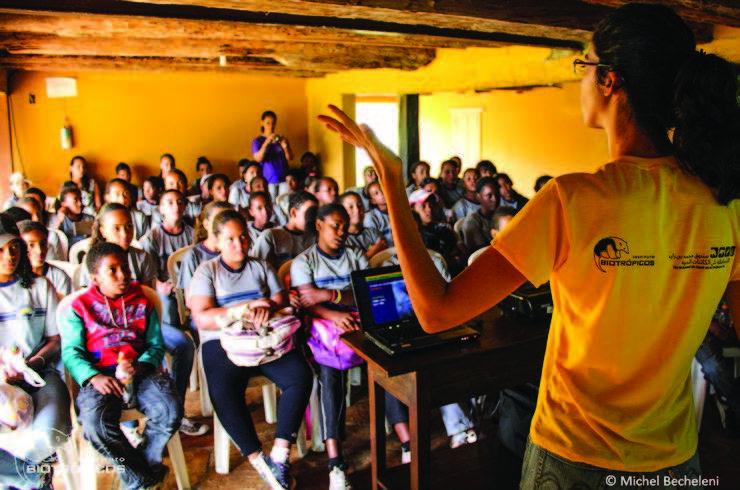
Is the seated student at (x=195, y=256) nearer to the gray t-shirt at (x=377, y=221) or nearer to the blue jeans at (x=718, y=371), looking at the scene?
the gray t-shirt at (x=377, y=221)

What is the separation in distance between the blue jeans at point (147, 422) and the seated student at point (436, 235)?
2.27m

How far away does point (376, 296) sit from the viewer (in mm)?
2461

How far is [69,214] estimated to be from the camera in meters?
5.26

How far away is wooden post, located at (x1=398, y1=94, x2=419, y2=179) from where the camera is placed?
7.83 meters

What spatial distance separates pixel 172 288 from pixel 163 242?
681 millimetres

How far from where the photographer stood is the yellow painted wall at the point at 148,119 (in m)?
8.42

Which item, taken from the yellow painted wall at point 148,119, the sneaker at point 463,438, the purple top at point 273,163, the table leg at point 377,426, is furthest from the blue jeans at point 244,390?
the yellow painted wall at point 148,119

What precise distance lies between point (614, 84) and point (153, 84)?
9.32 meters

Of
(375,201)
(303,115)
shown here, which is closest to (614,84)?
(375,201)

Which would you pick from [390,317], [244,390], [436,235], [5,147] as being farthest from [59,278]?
[5,147]

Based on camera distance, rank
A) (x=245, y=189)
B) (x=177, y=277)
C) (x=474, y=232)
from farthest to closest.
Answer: (x=245, y=189), (x=474, y=232), (x=177, y=277)

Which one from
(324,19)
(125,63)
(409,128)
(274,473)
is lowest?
(274,473)

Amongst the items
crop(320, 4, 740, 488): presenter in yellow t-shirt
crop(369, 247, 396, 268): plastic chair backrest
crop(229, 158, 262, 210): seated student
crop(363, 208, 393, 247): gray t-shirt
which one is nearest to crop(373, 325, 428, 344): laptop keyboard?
crop(320, 4, 740, 488): presenter in yellow t-shirt

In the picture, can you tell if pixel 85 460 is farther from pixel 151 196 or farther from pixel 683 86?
pixel 151 196
